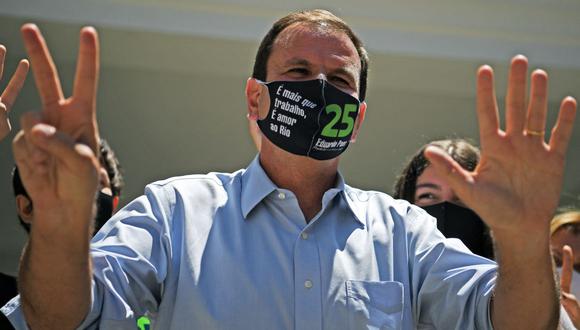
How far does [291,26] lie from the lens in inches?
116

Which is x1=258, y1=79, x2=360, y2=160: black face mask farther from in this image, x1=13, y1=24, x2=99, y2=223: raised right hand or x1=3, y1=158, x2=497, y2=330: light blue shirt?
x1=13, y1=24, x2=99, y2=223: raised right hand

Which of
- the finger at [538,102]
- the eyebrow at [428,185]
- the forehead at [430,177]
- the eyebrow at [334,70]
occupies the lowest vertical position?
the eyebrow at [428,185]

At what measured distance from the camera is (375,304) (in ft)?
8.28

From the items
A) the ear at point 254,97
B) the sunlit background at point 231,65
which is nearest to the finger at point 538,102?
the ear at point 254,97

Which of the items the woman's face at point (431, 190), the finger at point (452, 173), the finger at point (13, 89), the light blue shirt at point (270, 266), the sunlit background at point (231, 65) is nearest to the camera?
the finger at point (452, 173)

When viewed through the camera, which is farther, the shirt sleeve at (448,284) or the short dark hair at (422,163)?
the short dark hair at (422,163)

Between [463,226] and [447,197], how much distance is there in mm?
191

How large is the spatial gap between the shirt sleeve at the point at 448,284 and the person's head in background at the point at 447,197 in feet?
3.65

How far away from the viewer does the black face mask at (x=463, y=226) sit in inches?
153

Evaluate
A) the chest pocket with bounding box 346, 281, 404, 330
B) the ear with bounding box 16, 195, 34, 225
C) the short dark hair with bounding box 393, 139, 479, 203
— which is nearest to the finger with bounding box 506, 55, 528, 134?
the chest pocket with bounding box 346, 281, 404, 330

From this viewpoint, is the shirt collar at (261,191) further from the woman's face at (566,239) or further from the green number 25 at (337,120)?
the woman's face at (566,239)

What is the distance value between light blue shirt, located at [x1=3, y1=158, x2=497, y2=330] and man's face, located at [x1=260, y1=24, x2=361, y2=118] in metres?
0.33

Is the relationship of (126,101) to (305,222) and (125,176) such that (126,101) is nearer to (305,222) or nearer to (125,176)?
(125,176)

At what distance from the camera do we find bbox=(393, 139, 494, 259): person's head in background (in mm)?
3898
